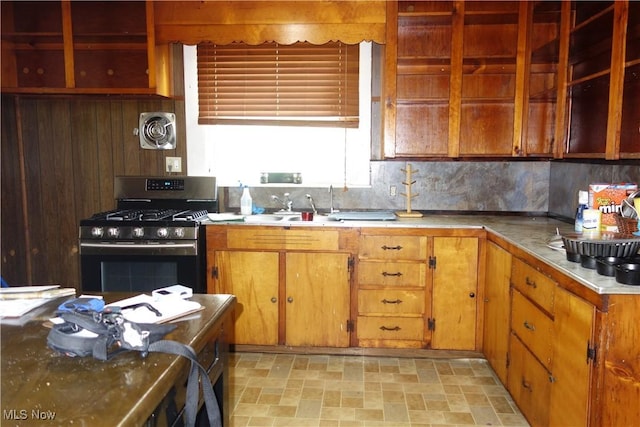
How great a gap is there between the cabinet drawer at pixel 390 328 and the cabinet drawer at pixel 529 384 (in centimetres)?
68

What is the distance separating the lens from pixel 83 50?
132 inches

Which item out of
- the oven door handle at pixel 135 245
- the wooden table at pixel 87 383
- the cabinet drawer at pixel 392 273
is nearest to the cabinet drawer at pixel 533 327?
the cabinet drawer at pixel 392 273

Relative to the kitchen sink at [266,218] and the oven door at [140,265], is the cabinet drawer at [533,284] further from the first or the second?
the oven door at [140,265]

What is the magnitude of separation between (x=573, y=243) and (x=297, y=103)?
2224 millimetres

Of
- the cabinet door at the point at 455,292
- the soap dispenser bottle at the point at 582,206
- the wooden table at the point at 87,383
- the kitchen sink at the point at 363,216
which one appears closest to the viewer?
the wooden table at the point at 87,383

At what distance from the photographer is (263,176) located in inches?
142

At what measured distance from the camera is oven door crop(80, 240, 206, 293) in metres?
3.05

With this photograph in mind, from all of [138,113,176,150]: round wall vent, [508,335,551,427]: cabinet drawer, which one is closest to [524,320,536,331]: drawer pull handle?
[508,335,551,427]: cabinet drawer

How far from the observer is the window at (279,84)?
11.5 ft

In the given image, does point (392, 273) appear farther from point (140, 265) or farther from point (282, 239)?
point (140, 265)

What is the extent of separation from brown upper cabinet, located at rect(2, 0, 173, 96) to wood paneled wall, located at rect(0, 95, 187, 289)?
0.19 metres

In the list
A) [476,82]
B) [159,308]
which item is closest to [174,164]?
[476,82]

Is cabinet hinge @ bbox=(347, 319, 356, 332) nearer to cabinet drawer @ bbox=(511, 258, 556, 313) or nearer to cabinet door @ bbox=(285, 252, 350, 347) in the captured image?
cabinet door @ bbox=(285, 252, 350, 347)

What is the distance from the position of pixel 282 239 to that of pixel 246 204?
53cm
